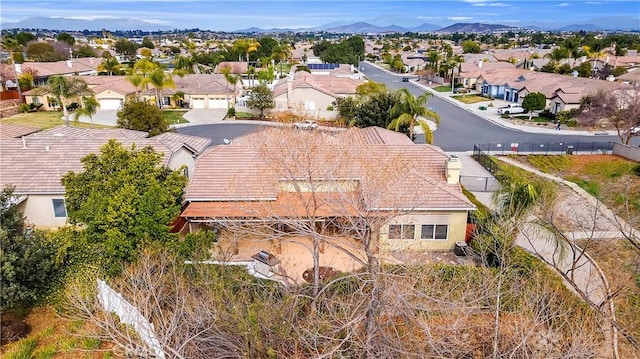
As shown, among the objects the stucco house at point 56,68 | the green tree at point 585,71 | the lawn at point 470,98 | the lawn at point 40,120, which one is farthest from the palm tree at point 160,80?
the green tree at point 585,71

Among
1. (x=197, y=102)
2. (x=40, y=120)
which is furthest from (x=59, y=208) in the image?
(x=197, y=102)

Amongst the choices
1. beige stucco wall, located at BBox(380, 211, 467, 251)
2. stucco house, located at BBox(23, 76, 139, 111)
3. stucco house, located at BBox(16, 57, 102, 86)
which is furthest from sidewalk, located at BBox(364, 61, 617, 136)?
stucco house, located at BBox(16, 57, 102, 86)

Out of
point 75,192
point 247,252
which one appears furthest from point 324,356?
point 75,192

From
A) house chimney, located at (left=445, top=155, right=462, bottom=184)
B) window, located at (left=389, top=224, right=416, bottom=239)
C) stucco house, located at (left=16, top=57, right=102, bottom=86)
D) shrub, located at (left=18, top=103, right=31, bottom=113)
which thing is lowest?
window, located at (left=389, top=224, right=416, bottom=239)

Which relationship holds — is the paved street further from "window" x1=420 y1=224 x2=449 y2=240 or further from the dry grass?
the dry grass

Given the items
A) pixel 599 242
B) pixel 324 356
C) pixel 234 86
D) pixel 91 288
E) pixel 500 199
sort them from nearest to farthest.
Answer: pixel 324 356 → pixel 91 288 → pixel 500 199 → pixel 599 242 → pixel 234 86

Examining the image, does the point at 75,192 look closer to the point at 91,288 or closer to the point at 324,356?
the point at 91,288

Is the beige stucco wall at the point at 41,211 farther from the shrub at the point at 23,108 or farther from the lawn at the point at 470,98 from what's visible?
the lawn at the point at 470,98
